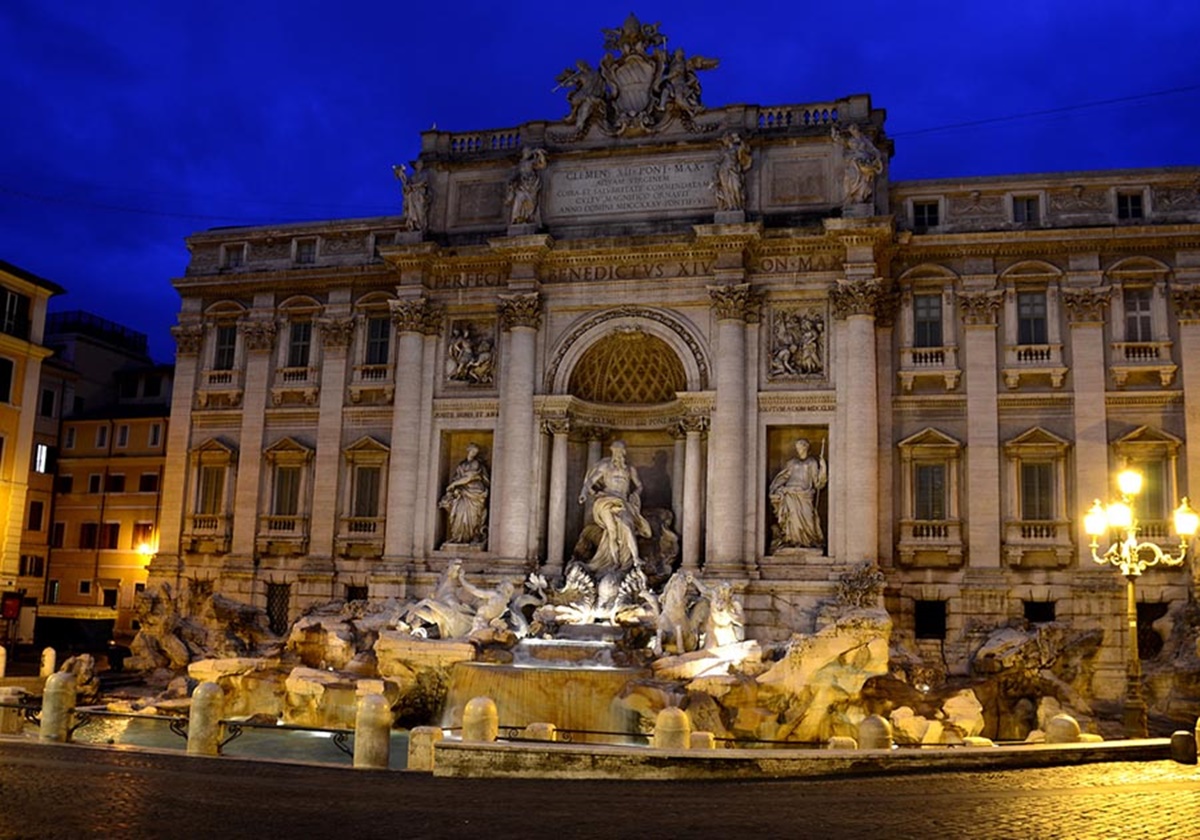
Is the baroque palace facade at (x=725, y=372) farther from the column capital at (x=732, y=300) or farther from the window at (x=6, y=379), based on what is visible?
the window at (x=6, y=379)

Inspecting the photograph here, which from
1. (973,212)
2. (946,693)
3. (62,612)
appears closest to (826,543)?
(946,693)

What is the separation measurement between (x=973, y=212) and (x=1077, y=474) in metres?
7.56

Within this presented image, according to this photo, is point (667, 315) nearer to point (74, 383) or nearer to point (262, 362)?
point (262, 362)

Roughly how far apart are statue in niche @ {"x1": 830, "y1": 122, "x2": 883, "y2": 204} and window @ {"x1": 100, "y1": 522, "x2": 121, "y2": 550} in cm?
3177

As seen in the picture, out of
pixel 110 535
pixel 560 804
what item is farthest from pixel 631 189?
pixel 110 535

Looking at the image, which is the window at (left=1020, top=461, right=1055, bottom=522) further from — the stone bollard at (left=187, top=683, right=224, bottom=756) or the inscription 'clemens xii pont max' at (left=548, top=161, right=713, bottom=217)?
the stone bollard at (left=187, top=683, right=224, bottom=756)

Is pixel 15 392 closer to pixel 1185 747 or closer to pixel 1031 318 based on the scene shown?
pixel 1031 318

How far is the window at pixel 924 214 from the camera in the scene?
101 feet

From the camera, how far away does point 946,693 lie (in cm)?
2453

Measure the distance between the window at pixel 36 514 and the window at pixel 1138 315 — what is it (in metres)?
40.7

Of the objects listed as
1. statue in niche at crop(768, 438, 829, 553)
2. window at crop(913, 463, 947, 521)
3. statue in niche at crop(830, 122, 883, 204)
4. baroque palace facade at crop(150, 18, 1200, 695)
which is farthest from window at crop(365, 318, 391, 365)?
window at crop(913, 463, 947, 521)

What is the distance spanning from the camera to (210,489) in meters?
35.5

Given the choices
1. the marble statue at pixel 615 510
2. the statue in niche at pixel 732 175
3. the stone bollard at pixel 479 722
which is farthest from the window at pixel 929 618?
the stone bollard at pixel 479 722

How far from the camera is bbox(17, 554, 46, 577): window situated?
45.0 metres
